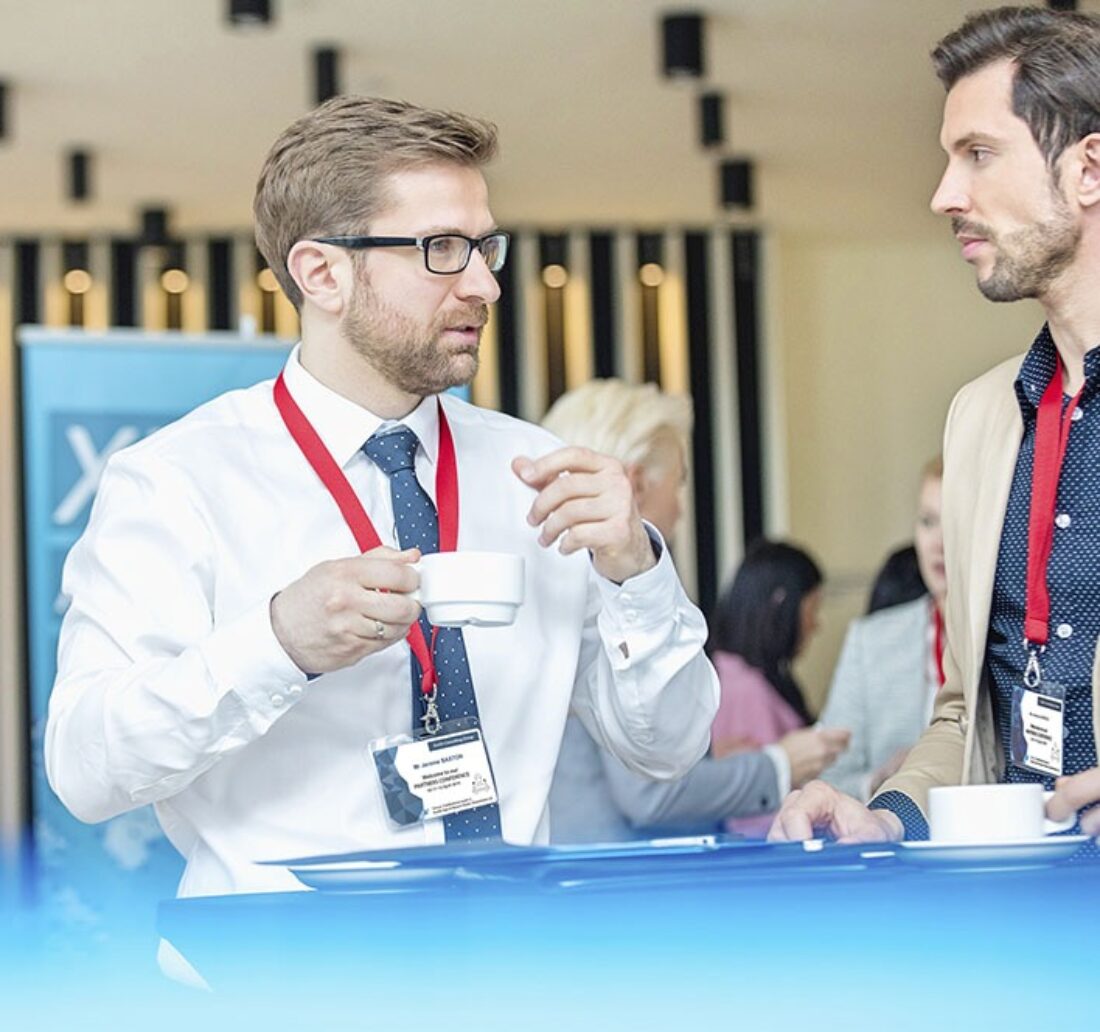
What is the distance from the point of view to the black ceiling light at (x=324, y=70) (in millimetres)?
6340

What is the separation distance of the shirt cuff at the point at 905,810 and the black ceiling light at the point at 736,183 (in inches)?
251

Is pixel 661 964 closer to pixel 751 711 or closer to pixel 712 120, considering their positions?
pixel 751 711

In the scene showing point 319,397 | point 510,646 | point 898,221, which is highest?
point 898,221

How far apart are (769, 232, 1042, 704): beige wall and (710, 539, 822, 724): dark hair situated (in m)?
4.29

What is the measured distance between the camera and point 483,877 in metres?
1.03

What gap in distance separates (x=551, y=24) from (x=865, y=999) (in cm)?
590

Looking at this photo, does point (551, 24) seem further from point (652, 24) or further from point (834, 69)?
point (834, 69)

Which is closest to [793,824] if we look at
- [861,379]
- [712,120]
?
[712,120]

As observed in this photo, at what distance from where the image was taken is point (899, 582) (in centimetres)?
508

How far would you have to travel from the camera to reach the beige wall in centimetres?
952

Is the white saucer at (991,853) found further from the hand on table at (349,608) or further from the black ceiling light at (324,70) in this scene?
the black ceiling light at (324,70)

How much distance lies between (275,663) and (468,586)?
0.66ft

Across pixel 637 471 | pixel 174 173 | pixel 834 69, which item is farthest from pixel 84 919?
pixel 174 173

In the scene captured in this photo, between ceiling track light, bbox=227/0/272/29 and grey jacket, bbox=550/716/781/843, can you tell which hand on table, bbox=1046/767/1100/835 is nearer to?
grey jacket, bbox=550/716/781/843
